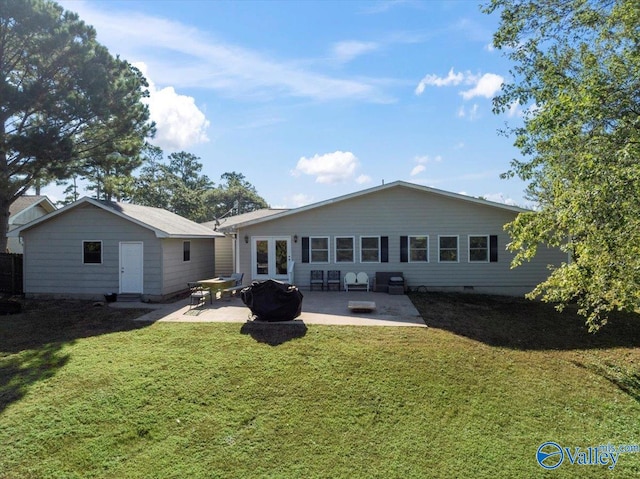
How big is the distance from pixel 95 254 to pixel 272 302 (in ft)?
24.3

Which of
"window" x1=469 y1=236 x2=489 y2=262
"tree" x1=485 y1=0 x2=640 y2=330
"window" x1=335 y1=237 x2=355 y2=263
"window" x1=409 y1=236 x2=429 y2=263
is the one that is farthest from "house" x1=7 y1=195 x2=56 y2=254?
"tree" x1=485 y1=0 x2=640 y2=330

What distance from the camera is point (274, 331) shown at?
27.5ft

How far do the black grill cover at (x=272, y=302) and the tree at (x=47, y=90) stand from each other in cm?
928

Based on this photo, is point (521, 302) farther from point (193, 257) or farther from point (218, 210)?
point (218, 210)

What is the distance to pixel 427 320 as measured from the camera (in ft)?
31.4

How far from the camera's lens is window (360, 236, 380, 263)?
14328 mm

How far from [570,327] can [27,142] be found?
1702 centimetres

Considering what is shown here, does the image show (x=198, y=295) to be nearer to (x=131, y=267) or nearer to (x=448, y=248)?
(x=131, y=267)

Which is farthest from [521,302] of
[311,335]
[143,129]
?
[143,129]

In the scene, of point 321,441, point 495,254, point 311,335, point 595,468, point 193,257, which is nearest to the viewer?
point 595,468

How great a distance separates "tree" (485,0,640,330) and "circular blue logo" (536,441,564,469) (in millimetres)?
2265

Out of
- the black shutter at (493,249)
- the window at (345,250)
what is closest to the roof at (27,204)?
the window at (345,250)

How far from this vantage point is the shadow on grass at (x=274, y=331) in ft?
25.9

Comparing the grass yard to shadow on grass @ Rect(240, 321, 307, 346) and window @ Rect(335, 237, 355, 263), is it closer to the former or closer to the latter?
shadow on grass @ Rect(240, 321, 307, 346)
